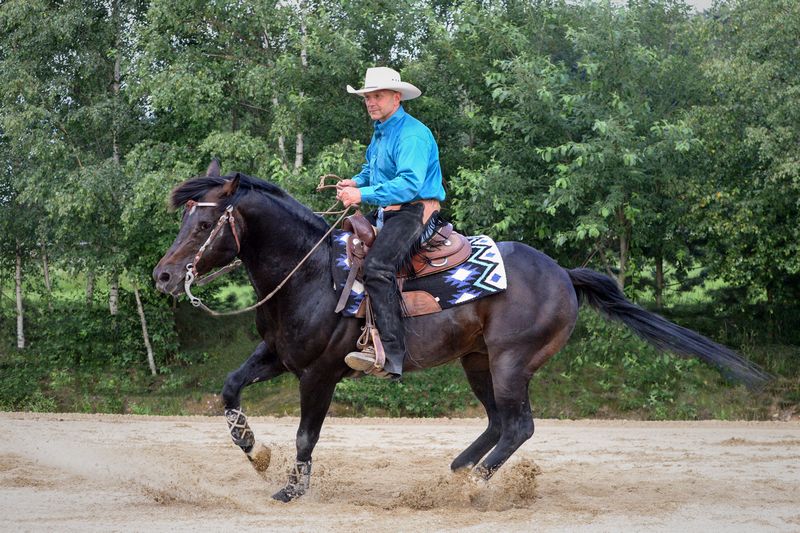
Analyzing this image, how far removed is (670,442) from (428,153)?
234 inches

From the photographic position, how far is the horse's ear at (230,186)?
22.7 ft

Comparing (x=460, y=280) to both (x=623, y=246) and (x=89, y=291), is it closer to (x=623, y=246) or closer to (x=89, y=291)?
(x=623, y=246)

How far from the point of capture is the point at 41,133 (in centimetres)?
1892

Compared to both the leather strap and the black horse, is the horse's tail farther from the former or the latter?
the leather strap

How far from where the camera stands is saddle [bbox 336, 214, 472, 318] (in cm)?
723

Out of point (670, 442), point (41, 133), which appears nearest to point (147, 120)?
point (41, 133)

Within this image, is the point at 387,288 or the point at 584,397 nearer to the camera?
the point at 387,288

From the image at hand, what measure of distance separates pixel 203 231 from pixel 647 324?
394 cm

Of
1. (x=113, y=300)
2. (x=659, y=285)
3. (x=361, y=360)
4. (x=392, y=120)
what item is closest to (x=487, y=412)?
(x=361, y=360)

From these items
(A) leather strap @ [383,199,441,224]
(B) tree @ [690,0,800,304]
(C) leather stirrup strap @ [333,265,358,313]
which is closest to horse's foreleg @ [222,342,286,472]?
(C) leather stirrup strap @ [333,265,358,313]

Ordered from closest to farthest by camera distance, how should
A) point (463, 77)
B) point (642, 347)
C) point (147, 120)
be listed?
point (642, 347) → point (463, 77) → point (147, 120)

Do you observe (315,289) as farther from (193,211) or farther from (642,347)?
(642,347)

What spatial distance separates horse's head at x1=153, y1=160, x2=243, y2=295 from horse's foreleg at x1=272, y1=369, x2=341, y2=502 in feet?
3.73

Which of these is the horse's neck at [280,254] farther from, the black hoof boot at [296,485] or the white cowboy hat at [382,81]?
the black hoof boot at [296,485]
